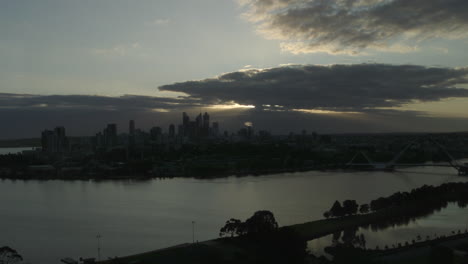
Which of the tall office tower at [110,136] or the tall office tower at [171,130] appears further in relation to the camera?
the tall office tower at [171,130]

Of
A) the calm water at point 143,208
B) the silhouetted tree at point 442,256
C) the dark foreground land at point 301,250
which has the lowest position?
the calm water at point 143,208

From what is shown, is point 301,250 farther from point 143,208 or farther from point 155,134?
point 155,134

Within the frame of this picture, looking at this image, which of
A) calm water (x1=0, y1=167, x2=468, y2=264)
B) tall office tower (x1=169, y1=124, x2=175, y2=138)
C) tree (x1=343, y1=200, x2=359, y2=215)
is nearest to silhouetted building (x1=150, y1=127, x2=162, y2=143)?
tall office tower (x1=169, y1=124, x2=175, y2=138)

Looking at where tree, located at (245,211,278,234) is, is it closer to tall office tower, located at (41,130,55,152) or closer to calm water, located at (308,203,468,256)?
calm water, located at (308,203,468,256)

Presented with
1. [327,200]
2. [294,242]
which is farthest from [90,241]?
[327,200]

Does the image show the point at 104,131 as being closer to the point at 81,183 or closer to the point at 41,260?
the point at 81,183

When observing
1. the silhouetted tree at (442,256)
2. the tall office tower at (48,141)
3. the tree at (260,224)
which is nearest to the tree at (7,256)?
the tree at (260,224)

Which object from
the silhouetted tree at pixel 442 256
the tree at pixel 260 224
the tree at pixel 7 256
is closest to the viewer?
the silhouetted tree at pixel 442 256

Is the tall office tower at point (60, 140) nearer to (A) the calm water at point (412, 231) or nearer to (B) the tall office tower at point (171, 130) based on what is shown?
(B) the tall office tower at point (171, 130)

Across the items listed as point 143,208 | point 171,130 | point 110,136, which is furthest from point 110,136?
point 143,208
